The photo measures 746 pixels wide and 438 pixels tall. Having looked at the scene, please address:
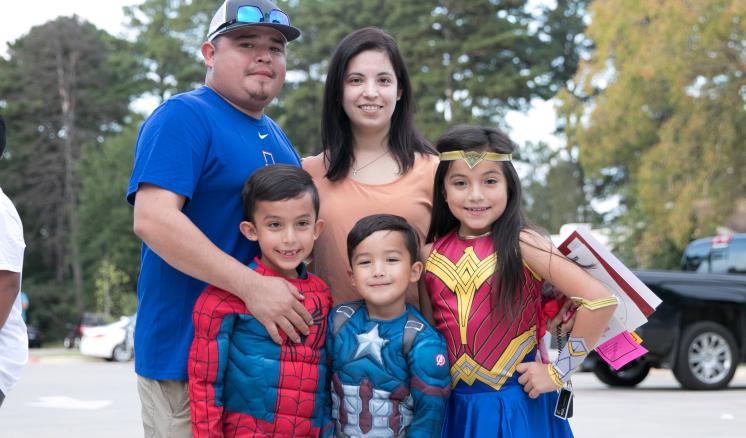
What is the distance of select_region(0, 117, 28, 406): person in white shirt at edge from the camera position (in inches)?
142

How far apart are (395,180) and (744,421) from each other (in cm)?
630

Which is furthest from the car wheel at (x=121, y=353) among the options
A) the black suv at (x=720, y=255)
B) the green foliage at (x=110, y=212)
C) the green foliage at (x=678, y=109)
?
the green foliage at (x=110, y=212)

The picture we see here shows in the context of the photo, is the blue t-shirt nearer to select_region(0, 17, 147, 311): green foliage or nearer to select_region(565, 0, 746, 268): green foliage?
select_region(565, 0, 746, 268): green foliage

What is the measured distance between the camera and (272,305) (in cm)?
342

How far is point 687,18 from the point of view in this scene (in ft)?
72.2

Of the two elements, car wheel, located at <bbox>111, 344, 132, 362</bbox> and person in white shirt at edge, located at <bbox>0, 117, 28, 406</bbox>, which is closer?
person in white shirt at edge, located at <bbox>0, 117, 28, 406</bbox>

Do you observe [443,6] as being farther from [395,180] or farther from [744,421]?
[395,180]

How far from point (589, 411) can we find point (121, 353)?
16.0m

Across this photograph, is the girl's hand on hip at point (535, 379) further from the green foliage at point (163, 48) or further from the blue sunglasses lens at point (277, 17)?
the green foliage at point (163, 48)

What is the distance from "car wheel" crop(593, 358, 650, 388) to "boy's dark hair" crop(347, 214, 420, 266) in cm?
1000

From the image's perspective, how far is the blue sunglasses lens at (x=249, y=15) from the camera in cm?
378

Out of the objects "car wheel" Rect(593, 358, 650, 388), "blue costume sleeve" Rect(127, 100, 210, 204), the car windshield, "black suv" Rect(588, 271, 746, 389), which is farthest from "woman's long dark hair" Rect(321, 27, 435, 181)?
the car windshield

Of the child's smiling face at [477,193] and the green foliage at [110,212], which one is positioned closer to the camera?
the child's smiling face at [477,193]

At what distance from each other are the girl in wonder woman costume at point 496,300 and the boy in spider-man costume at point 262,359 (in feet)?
1.86
